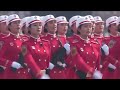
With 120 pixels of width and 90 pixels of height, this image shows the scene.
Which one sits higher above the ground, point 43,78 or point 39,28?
point 39,28

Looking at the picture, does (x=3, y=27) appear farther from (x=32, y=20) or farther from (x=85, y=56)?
(x=85, y=56)

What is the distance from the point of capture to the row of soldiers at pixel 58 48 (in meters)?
5.85

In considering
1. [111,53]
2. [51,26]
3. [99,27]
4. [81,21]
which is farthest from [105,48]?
[51,26]

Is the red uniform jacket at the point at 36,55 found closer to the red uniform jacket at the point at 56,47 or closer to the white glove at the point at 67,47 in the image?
the red uniform jacket at the point at 56,47

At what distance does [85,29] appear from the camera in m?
5.91

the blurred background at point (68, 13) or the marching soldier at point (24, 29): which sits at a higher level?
the blurred background at point (68, 13)

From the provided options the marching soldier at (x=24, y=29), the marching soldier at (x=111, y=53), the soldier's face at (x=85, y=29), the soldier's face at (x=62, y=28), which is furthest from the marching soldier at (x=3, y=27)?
the marching soldier at (x=111, y=53)

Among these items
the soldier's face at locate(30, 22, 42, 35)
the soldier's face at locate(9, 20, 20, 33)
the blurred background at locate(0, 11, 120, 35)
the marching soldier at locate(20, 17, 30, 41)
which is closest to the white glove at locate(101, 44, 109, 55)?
the blurred background at locate(0, 11, 120, 35)

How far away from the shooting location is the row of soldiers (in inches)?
230
